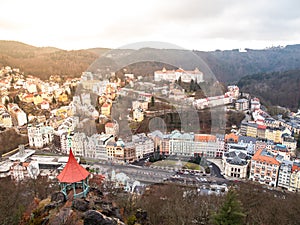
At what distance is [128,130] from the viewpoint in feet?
16.3

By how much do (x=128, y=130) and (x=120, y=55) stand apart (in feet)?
7.18

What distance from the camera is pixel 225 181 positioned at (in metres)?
8.62

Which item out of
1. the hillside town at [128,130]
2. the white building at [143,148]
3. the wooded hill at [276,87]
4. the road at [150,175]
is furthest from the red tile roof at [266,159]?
the wooded hill at [276,87]

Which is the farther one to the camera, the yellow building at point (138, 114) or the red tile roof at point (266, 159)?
the red tile roof at point (266, 159)

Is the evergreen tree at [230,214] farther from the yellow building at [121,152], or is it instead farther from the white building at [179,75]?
the yellow building at [121,152]

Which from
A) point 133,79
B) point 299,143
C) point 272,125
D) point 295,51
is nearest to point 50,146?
point 133,79

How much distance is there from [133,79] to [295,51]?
50766 mm

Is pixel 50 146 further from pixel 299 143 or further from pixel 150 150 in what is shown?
pixel 299 143

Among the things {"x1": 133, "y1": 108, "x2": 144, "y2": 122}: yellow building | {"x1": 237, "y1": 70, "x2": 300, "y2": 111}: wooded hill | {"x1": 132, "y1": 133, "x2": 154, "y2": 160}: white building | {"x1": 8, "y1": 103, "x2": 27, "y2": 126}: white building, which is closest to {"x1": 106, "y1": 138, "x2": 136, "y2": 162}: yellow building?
{"x1": 132, "y1": 133, "x2": 154, "y2": 160}: white building

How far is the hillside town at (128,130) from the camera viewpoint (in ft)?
13.0

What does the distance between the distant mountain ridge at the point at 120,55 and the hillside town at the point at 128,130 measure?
0.48m

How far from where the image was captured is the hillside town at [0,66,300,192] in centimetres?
397

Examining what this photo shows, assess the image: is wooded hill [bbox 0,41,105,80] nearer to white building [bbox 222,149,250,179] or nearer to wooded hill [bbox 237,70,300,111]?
white building [bbox 222,149,250,179]

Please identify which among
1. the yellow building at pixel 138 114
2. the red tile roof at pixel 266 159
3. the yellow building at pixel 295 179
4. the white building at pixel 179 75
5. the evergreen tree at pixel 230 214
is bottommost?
the yellow building at pixel 295 179
